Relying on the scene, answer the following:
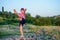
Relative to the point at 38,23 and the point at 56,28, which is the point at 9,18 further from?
the point at 56,28

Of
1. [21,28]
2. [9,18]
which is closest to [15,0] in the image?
[9,18]

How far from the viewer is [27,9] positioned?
4.81 ft

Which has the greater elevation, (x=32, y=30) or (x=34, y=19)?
(x=34, y=19)

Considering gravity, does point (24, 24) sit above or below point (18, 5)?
below

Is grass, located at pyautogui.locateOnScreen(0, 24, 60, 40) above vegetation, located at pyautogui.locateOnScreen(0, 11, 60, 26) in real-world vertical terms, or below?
below

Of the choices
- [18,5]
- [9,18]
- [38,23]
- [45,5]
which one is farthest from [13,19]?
[45,5]

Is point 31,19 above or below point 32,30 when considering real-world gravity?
above

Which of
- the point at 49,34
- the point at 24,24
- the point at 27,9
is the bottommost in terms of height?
the point at 49,34

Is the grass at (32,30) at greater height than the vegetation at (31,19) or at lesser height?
lesser

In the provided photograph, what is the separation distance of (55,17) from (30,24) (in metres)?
0.27

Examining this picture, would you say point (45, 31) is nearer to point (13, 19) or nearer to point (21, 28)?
point (21, 28)

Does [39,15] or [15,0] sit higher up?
[15,0]

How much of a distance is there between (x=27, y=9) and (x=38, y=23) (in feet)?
0.61

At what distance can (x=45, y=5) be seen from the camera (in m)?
1.49
